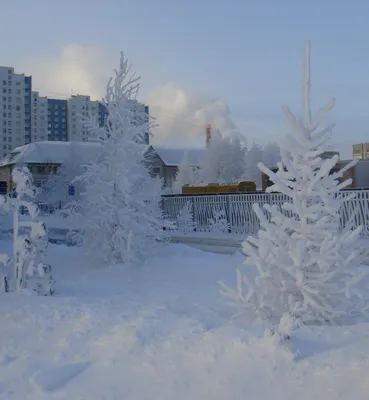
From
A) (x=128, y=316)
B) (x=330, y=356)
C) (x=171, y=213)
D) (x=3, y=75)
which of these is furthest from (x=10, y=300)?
(x=3, y=75)

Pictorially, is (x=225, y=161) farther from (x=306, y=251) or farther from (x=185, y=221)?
(x=306, y=251)

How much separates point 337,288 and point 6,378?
3.74 metres

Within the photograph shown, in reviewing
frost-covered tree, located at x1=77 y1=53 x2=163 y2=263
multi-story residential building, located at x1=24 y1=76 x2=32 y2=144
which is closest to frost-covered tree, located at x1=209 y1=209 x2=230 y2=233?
frost-covered tree, located at x1=77 y1=53 x2=163 y2=263

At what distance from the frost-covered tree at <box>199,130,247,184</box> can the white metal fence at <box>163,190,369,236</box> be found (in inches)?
1242

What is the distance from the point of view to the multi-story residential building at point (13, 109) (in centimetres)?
9112

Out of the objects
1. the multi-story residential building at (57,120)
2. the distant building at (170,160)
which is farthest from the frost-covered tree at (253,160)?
the multi-story residential building at (57,120)

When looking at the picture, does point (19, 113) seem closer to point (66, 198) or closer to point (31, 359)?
point (66, 198)

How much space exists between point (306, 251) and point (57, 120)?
348 feet

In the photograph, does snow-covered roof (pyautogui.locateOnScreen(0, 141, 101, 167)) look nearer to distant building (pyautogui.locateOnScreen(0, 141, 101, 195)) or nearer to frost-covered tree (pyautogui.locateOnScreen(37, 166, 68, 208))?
distant building (pyautogui.locateOnScreen(0, 141, 101, 195))

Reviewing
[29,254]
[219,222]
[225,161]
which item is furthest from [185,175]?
[29,254]

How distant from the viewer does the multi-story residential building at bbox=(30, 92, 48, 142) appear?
326 feet

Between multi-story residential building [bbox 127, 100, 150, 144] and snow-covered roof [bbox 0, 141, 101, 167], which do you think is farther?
snow-covered roof [bbox 0, 141, 101, 167]

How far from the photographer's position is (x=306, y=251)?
6098 millimetres

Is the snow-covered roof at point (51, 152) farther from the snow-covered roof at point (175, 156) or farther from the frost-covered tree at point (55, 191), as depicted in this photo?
the snow-covered roof at point (175, 156)
